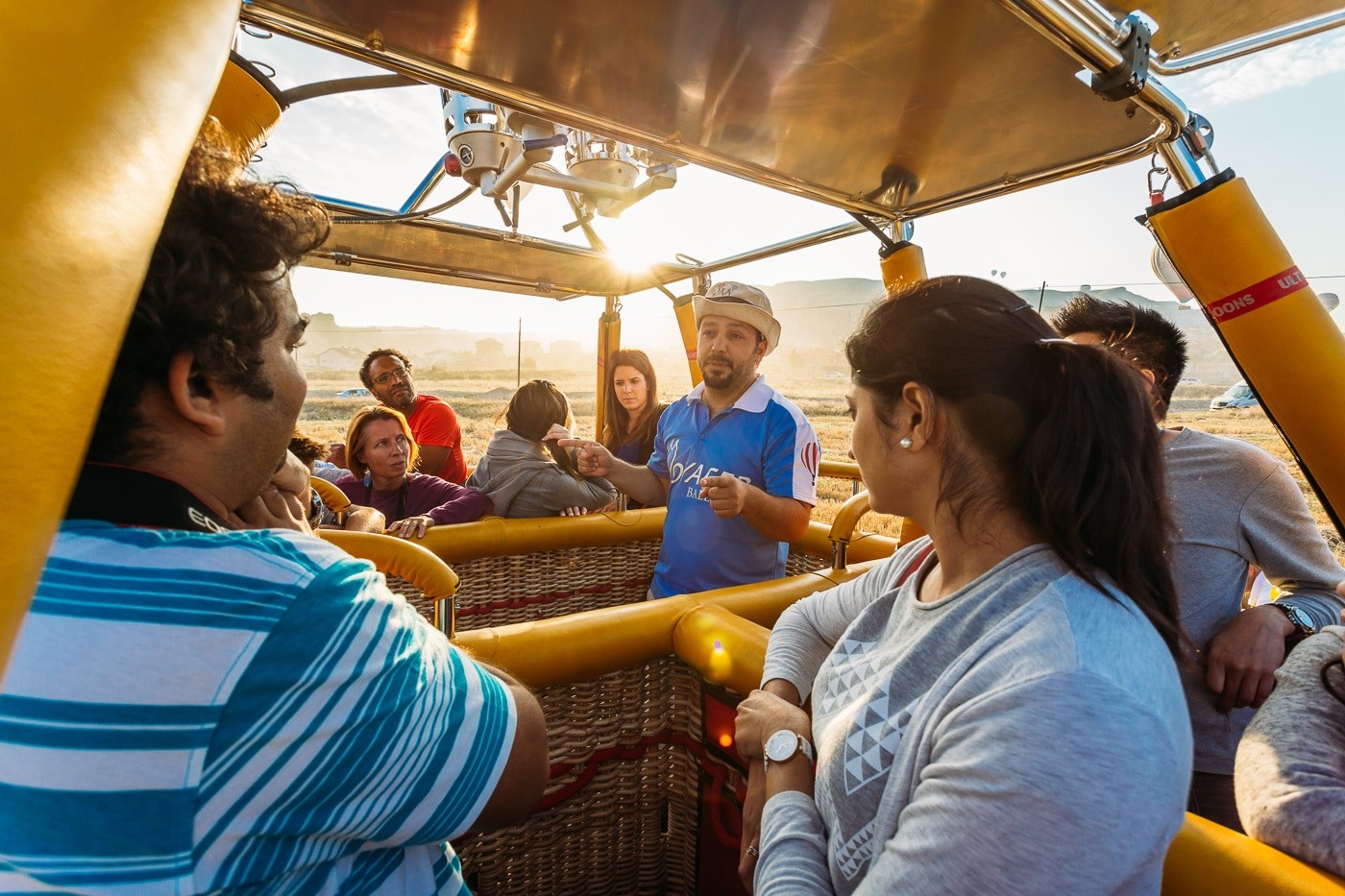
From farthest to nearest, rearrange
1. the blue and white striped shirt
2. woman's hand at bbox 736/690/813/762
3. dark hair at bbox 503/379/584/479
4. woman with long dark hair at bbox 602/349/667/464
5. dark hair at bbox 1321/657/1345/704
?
woman with long dark hair at bbox 602/349/667/464 → dark hair at bbox 503/379/584/479 → woman's hand at bbox 736/690/813/762 → dark hair at bbox 1321/657/1345/704 → the blue and white striped shirt

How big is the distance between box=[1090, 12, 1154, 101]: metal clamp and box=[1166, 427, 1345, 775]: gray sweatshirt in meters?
0.76

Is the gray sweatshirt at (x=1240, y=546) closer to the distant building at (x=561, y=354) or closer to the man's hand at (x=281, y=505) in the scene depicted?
the man's hand at (x=281, y=505)

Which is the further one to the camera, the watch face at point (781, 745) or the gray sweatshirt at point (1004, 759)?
the watch face at point (781, 745)

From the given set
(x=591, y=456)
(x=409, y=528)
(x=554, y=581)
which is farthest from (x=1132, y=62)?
(x=554, y=581)

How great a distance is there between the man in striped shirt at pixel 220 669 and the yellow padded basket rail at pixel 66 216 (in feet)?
1.18

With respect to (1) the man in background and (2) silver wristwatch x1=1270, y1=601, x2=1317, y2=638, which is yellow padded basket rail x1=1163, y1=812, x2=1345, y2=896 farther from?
(2) silver wristwatch x1=1270, y1=601, x2=1317, y2=638

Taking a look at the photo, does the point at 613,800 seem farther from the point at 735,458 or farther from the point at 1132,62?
the point at 1132,62

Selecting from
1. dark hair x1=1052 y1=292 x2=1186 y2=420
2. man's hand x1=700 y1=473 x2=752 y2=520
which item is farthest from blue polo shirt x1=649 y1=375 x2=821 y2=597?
dark hair x1=1052 y1=292 x2=1186 y2=420

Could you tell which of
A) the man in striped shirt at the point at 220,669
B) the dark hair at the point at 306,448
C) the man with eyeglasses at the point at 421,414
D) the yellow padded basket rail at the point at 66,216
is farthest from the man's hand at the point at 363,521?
the yellow padded basket rail at the point at 66,216

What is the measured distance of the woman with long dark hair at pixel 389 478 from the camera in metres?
3.09

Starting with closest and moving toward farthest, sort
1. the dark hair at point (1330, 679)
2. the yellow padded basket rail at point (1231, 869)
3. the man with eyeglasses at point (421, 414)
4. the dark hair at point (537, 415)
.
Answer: the yellow padded basket rail at point (1231, 869), the dark hair at point (1330, 679), the dark hair at point (537, 415), the man with eyeglasses at point (421, 414)

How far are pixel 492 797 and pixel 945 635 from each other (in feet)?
1.83

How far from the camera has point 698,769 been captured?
1.57 meters

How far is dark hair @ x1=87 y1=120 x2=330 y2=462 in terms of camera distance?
62 cm
